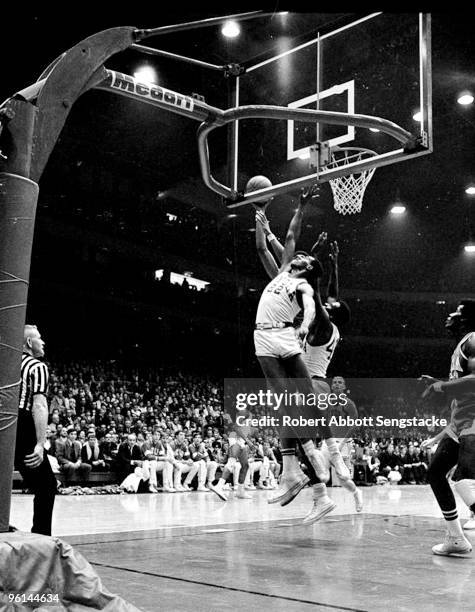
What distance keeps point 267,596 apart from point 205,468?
487 inches

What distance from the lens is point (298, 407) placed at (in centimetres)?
595

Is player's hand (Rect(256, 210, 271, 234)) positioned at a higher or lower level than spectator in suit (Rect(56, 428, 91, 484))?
higher

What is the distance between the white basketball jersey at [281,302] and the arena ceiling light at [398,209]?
1793 cm

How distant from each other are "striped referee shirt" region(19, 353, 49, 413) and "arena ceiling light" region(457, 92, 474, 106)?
12109 millimetres

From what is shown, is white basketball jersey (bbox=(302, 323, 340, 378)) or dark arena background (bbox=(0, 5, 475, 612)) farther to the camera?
white basketball jersey (bbox=(302, 323, 340, 378))

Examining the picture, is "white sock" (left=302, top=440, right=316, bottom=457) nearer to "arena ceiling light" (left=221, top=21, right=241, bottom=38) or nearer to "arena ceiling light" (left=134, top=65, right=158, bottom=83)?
"arena ceiling light" (left=221, top=21, right=241, bottom=38)

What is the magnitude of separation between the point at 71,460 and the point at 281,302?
8.86 m

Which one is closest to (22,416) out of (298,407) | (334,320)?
(298,407)

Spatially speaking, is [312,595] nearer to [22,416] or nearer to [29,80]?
[22,416]

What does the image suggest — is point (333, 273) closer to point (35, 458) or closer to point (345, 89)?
point (345, 89)

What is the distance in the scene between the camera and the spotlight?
568 inches

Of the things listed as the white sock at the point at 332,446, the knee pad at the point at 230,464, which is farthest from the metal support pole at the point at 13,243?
the knee pad at the point at 230,464

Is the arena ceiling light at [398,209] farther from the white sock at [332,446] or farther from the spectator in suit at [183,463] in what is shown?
the white sock at [332,446]


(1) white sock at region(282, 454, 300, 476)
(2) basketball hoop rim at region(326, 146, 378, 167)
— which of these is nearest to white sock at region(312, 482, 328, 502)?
(1) white sock at region(282, 454, 300, 476)
